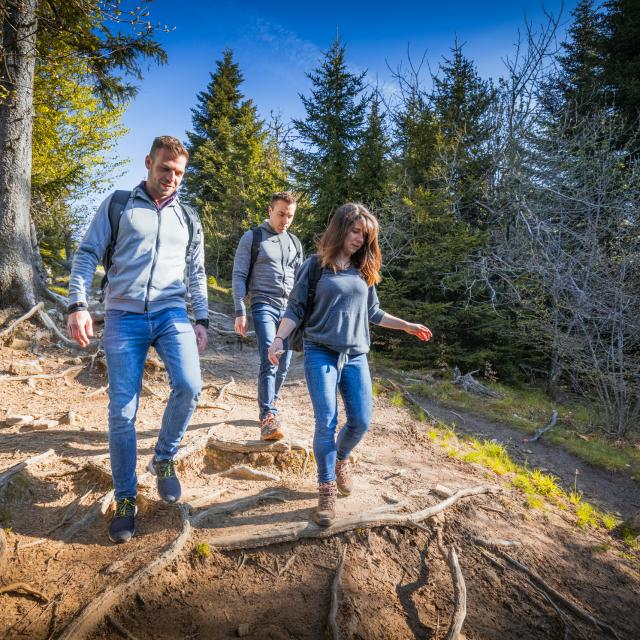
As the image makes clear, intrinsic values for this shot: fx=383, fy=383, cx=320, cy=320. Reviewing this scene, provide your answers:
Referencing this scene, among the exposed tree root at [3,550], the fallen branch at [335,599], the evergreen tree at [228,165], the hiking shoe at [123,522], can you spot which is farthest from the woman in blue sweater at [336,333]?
the evergreen tree at [228,165]

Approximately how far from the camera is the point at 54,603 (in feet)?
6.47

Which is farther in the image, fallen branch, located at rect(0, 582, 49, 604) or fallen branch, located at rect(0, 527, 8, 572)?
fallen branch, located at rect(0, 527, 8, 572)

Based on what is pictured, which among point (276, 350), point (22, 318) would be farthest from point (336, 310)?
point (22, 318)

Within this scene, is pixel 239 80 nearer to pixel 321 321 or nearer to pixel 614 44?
pixel 614 44

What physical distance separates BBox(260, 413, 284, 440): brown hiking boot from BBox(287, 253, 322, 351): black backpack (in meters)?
1.20

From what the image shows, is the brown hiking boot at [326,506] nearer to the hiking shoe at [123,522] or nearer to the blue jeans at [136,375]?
the blue jeans at [136,375]

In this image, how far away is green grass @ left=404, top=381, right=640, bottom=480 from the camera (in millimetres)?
6559

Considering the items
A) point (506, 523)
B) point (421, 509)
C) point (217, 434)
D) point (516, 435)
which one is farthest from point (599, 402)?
point (217, 434)

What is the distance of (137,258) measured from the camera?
8.35 feet

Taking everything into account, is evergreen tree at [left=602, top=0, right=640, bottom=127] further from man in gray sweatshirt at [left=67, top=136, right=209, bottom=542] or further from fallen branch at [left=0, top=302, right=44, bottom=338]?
fallen branch at [left=0, top=302, right=44, bottom=338]

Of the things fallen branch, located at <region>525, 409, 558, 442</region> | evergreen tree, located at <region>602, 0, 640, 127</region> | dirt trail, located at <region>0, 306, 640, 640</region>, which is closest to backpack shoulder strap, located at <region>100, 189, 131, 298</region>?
dirt trail, located at <region>0, 306, 640, 640</region>

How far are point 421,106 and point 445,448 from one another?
1162cm

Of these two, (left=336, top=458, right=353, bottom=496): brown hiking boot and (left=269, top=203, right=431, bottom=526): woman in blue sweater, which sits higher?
(left=269, top=203, right=431, bottom=526): woman in blue sweater

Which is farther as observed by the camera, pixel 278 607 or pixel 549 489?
pixel 549 489
